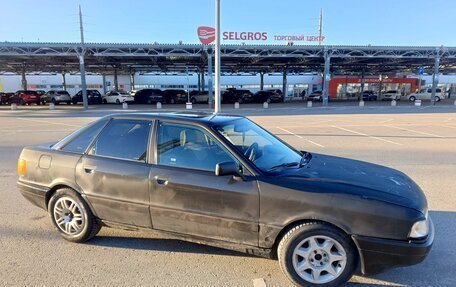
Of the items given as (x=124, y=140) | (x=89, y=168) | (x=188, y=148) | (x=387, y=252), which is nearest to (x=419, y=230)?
(x=387, y=252)

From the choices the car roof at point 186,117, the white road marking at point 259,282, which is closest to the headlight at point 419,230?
the white road marking at point 259,282

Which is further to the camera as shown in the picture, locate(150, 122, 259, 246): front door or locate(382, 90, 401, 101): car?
locate(382, 90, 401, 101): car

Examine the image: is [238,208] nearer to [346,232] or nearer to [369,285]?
[346,232]

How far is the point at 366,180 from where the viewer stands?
302cm

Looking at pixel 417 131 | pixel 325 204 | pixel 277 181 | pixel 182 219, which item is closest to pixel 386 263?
pixel 325 204

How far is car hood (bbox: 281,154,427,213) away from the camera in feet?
9.02

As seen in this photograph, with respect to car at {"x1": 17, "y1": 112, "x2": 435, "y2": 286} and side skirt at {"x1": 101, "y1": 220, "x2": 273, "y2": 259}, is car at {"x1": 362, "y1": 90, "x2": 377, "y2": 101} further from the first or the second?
side skirt at {"x1": 101, "y1": 220, "x2": 273, "y2": 259}

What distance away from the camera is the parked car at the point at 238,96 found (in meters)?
40.1

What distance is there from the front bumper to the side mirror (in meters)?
1.18

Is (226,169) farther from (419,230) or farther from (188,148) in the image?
(419,230)

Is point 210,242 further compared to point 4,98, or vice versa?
point 4,98

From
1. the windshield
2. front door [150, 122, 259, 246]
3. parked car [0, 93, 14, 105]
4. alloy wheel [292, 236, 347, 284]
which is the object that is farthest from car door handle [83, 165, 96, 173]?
parked car [0, 93, 14, 105]

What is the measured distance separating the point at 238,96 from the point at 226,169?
38.0m

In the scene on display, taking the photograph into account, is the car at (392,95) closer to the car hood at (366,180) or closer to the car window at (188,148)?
the car hood at (366,180)
